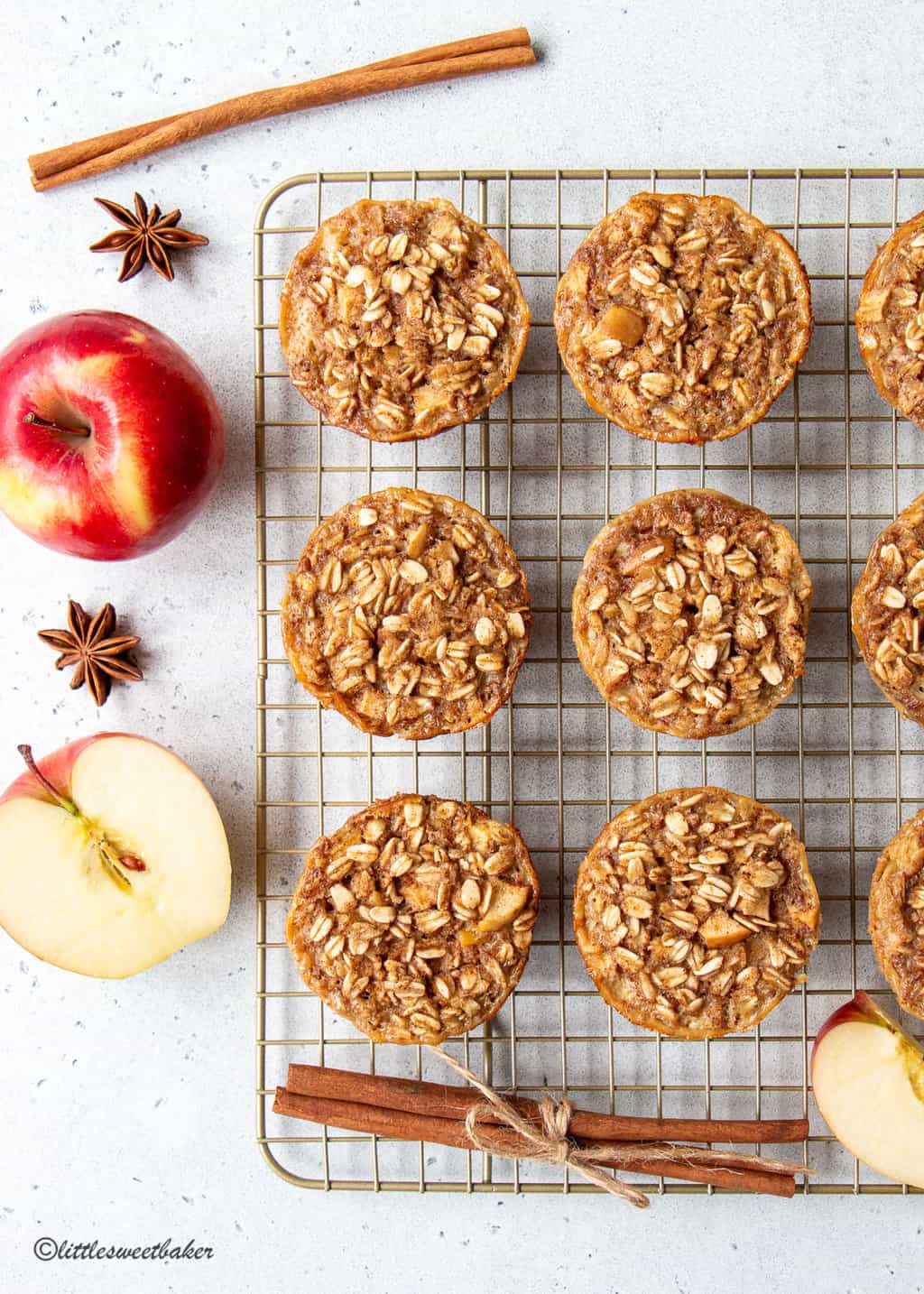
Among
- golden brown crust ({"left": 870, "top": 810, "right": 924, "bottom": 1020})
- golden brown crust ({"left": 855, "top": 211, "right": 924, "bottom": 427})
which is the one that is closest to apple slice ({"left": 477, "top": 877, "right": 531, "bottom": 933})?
golden brown crust ({"left": 870, "top": 810, "right": 924, "bottom": 1020})

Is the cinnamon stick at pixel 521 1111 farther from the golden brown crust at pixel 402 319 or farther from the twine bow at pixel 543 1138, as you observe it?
the golden brown crust at pixel 402 319

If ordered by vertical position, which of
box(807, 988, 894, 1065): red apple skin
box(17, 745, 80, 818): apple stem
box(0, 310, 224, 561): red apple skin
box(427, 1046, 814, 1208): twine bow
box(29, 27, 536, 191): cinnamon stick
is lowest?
box(427, 1046, 814, 1208): twine bow

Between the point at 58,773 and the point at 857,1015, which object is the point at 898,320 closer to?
the point at 857,1015

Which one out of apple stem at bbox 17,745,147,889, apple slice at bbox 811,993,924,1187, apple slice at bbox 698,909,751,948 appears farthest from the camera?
apple stem at bbox 17,745,147,889

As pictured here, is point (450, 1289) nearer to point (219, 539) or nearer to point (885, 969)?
point (885, 969)

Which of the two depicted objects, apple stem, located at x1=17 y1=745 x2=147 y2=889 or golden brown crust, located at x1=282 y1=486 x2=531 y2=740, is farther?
apple stem, located at x1=17 y1=745 x2=147 y2=889

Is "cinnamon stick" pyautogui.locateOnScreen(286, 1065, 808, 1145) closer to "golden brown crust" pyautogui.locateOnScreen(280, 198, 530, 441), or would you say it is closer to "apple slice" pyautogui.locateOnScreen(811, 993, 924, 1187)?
"apple slice" pyautogui.locateOnScreen(811, 993, 924, 1187)

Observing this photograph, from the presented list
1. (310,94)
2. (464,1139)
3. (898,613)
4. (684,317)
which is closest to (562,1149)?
(464,1139)
